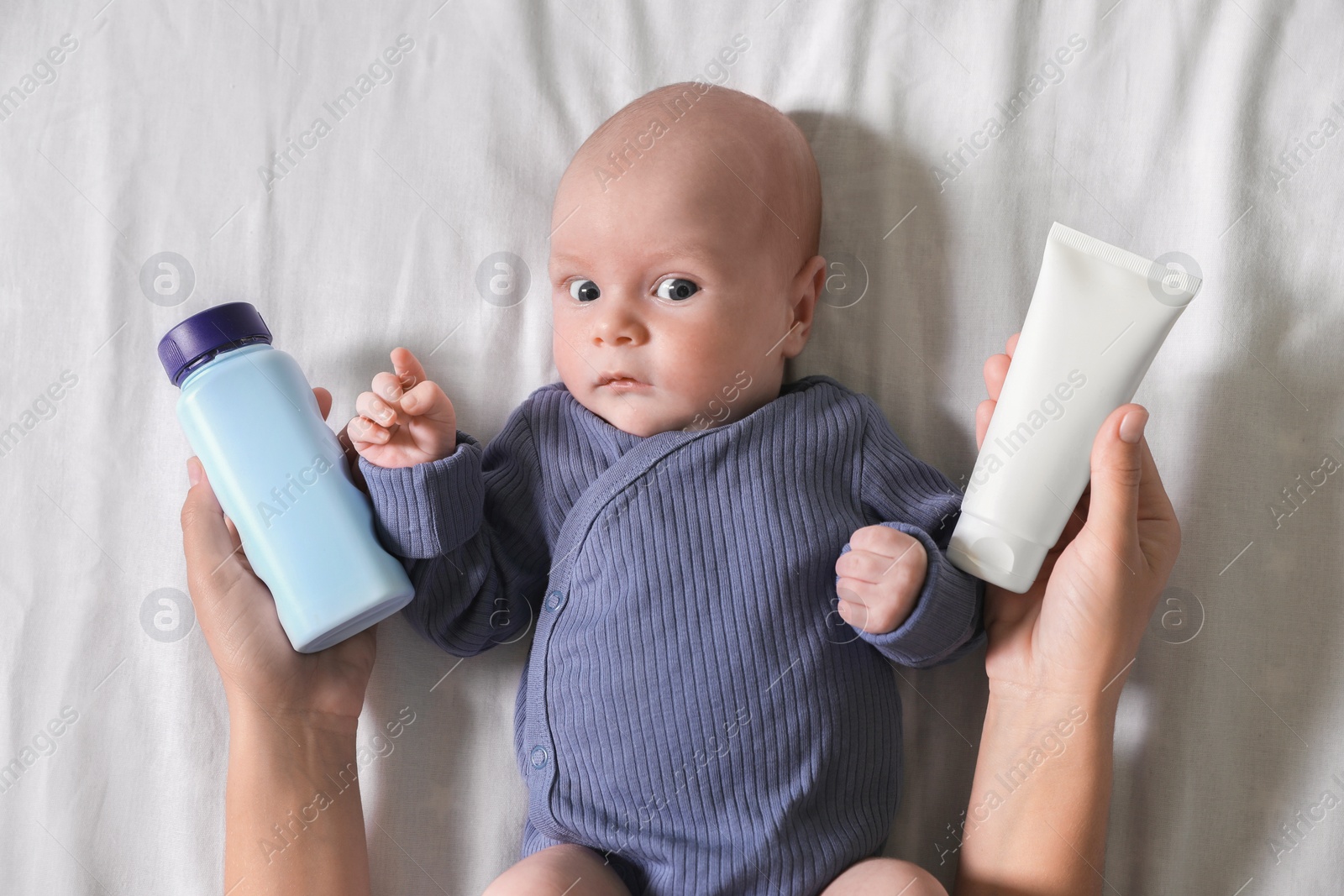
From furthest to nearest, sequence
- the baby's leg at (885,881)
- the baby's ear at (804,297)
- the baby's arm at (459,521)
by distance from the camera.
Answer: the baby's ear at (804,297) < the baby's arm at (459,521) < the baby's leg at (885,881)

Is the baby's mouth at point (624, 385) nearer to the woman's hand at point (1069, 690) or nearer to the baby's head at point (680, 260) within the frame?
the baby's head at point (680, 260)

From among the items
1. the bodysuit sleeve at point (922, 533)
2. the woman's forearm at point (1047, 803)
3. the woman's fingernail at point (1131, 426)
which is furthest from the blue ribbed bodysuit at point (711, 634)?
the woman's fingernail at point (1131, 426)

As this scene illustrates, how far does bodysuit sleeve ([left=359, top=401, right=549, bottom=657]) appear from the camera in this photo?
1083mm

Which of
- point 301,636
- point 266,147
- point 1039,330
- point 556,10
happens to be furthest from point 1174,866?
point 266,147

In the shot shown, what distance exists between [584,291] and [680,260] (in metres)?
0.13

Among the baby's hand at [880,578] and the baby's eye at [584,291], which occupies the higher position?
the baby's eye at [584,291]

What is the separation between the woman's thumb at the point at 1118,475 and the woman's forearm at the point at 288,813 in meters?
0.91

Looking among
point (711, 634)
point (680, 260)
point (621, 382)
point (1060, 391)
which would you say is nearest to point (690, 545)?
point (711, 634)

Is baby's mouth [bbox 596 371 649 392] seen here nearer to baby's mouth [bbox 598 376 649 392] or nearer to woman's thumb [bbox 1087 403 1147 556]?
baby's mouth [bbox 598 376 649 392]

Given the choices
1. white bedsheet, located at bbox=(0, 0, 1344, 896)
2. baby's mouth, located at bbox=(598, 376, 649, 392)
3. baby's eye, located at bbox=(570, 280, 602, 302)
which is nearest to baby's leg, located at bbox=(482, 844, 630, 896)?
white bedsheet, located at bbox=(0, 0, 1344, 896)

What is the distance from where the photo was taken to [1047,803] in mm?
1094

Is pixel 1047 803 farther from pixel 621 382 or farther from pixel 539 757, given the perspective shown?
pixel 621 382

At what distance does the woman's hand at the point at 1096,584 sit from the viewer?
103 centimetres

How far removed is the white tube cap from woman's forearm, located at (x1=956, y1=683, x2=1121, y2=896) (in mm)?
155
